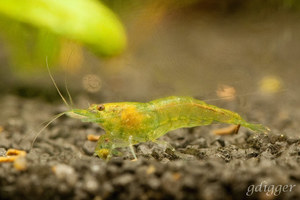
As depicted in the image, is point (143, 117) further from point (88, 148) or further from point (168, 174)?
point (168, 174)

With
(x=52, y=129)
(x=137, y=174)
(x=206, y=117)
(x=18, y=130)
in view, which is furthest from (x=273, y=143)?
(x=18, y=130)

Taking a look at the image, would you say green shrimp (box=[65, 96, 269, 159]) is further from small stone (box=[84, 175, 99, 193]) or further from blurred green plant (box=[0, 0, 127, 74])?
blurred green plant (box=[0, 0, 127, 74])

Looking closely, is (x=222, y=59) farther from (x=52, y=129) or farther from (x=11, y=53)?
(x=11, y=53)

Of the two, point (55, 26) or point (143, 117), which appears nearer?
point (143, 117)

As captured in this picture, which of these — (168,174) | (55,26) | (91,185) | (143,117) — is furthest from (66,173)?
(55,26)

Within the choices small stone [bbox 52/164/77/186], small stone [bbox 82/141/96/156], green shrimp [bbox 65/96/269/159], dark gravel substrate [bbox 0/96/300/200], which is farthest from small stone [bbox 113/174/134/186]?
small stone [bbox 82/141/96/156]

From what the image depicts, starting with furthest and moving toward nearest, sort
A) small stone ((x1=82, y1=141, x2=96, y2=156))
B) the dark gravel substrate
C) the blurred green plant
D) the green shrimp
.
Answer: the blurred green plant < small stone ((x1=82, y1=141, x2=96, y2=156)) < the green shrimp < the dark gravel substrate
